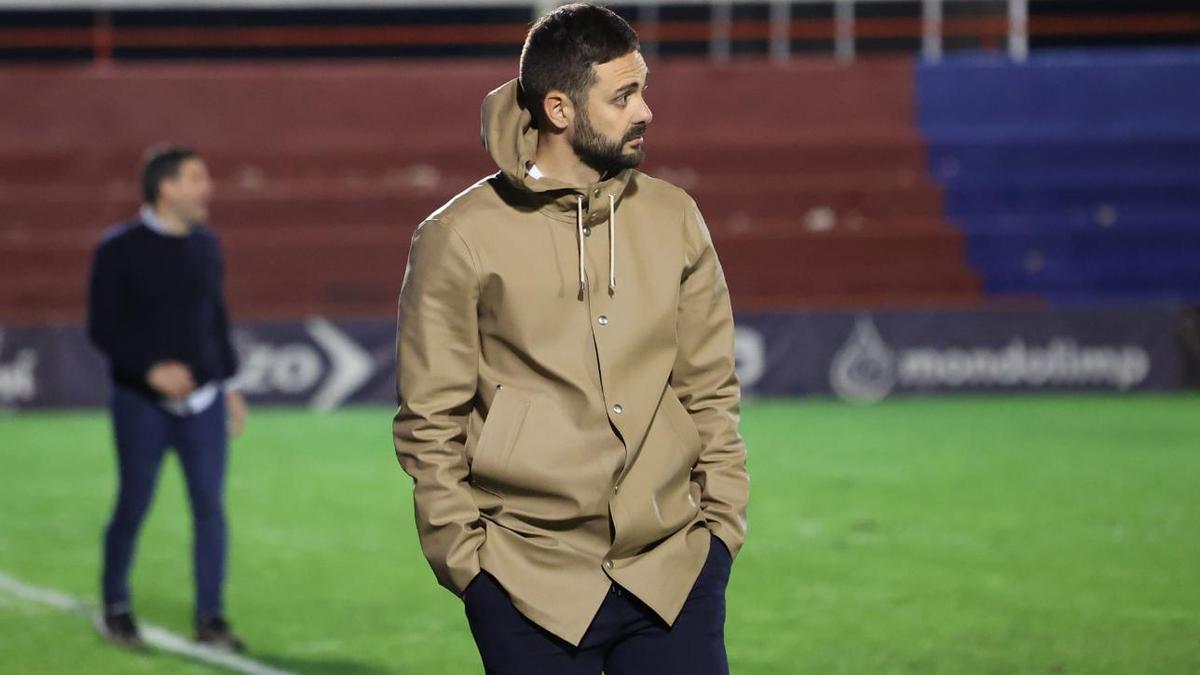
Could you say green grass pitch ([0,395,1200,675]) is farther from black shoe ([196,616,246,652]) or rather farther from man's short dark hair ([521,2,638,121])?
man's short dark hair ([521,2,638,121])

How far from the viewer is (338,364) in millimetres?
18203

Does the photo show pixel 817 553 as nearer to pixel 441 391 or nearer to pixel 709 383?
pixel 709 383

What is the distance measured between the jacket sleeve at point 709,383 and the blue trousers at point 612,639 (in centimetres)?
15

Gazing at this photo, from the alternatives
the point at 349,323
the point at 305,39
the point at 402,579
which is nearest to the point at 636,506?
the point at 402,579

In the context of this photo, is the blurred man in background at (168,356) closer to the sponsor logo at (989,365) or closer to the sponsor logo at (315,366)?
the sponsor logo at (315,366)

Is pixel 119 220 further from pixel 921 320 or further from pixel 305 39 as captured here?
pixel 921 320

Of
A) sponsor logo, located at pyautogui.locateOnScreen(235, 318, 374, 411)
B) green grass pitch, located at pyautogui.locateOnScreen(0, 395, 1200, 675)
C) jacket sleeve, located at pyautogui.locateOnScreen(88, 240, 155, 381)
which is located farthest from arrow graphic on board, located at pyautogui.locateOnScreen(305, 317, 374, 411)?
jacket sleeve, located at pyautogui.locateOnScreen(88, 240, 155, 381)

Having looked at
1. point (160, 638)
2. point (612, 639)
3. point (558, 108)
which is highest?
Answer: point (558, 108)

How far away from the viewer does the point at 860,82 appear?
22469mm

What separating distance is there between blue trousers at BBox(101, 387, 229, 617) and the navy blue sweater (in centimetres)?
12

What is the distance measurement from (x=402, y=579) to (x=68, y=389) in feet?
31.9

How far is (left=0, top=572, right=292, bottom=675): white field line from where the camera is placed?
7297 mm

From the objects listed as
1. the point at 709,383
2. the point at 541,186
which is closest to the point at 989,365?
the point at 709,383

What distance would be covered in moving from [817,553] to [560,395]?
20.7 feet
